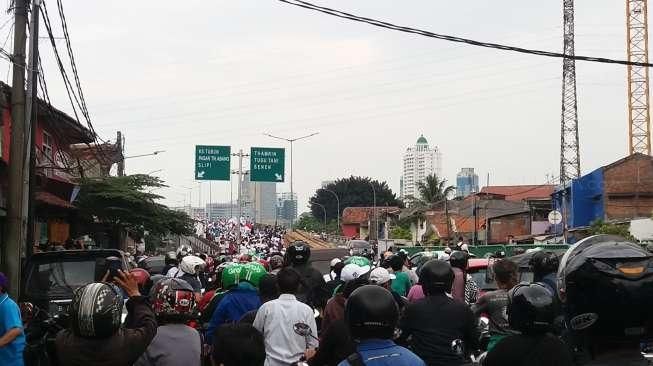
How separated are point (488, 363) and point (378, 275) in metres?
4.09

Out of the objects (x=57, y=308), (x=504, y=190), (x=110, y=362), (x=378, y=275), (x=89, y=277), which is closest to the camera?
(x=110, y=362)

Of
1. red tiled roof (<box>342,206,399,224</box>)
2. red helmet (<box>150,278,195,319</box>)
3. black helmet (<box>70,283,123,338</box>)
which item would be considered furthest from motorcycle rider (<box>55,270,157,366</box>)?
red tiled roof (<box>342,206,399,224</box>)

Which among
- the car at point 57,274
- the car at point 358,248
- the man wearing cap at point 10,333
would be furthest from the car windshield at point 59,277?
the car at point 358,248

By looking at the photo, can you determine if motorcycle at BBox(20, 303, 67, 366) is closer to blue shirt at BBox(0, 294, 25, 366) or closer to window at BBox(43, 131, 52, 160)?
blue shirt at BBox(0, 294, 25, 366)

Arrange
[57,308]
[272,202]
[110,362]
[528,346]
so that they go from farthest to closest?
1. [272,202]
2. [57,308]
3. [110,362]
4. [528,346]

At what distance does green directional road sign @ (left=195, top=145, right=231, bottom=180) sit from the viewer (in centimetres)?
3606

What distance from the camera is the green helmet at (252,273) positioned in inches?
287

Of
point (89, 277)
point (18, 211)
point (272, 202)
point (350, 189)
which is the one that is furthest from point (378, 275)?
point (272, 202)

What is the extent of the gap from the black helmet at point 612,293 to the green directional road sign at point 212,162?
32.6 meters

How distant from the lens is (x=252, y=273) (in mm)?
7348

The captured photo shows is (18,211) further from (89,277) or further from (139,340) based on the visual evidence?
(139,340)

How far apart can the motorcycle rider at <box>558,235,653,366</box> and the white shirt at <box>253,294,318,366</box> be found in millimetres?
2725

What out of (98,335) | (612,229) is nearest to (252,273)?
(98,335)

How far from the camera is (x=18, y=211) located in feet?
42.6
